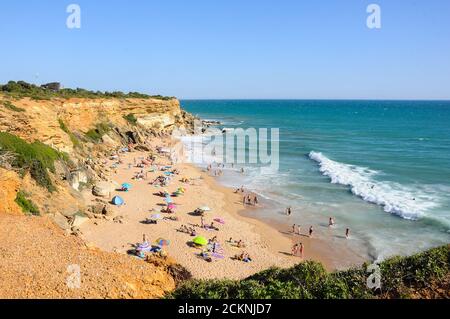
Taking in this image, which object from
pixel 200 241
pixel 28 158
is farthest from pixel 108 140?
pixel 200 241

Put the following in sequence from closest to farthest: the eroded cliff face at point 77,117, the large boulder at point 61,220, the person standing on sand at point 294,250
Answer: the large boulder at point 61,220 → the person standing on sand at point 294,250 → the eroded cliff face at point 77,117

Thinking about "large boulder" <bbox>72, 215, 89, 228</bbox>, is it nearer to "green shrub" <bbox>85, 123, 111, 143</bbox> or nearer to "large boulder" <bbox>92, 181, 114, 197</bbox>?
"large boulder" <bbox>92, 181, 114, 197</bbox>

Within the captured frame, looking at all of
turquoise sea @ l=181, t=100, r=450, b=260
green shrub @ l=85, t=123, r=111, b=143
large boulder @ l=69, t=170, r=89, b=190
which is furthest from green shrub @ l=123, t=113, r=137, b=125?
large boulder @ l=69, t=170, r=89, b=190

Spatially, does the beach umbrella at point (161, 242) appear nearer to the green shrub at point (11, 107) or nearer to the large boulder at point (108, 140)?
the green shrub at point (11, 107)

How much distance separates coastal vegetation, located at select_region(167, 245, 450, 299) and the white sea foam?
18.0 meters

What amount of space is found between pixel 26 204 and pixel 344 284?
589 inches

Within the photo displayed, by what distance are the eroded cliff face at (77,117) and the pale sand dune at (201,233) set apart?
7.17 m

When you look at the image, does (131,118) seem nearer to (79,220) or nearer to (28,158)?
(79,220)

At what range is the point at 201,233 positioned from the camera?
78.9 ft

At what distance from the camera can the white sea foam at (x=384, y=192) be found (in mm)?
28172

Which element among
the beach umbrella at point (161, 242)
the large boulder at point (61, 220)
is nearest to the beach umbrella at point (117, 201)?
the large boulder at point (61, 220)

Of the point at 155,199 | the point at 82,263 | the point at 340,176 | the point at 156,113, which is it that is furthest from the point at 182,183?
the point at 156,113

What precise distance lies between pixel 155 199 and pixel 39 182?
9.94 meters

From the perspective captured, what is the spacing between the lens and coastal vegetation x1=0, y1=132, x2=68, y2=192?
2045 cm
